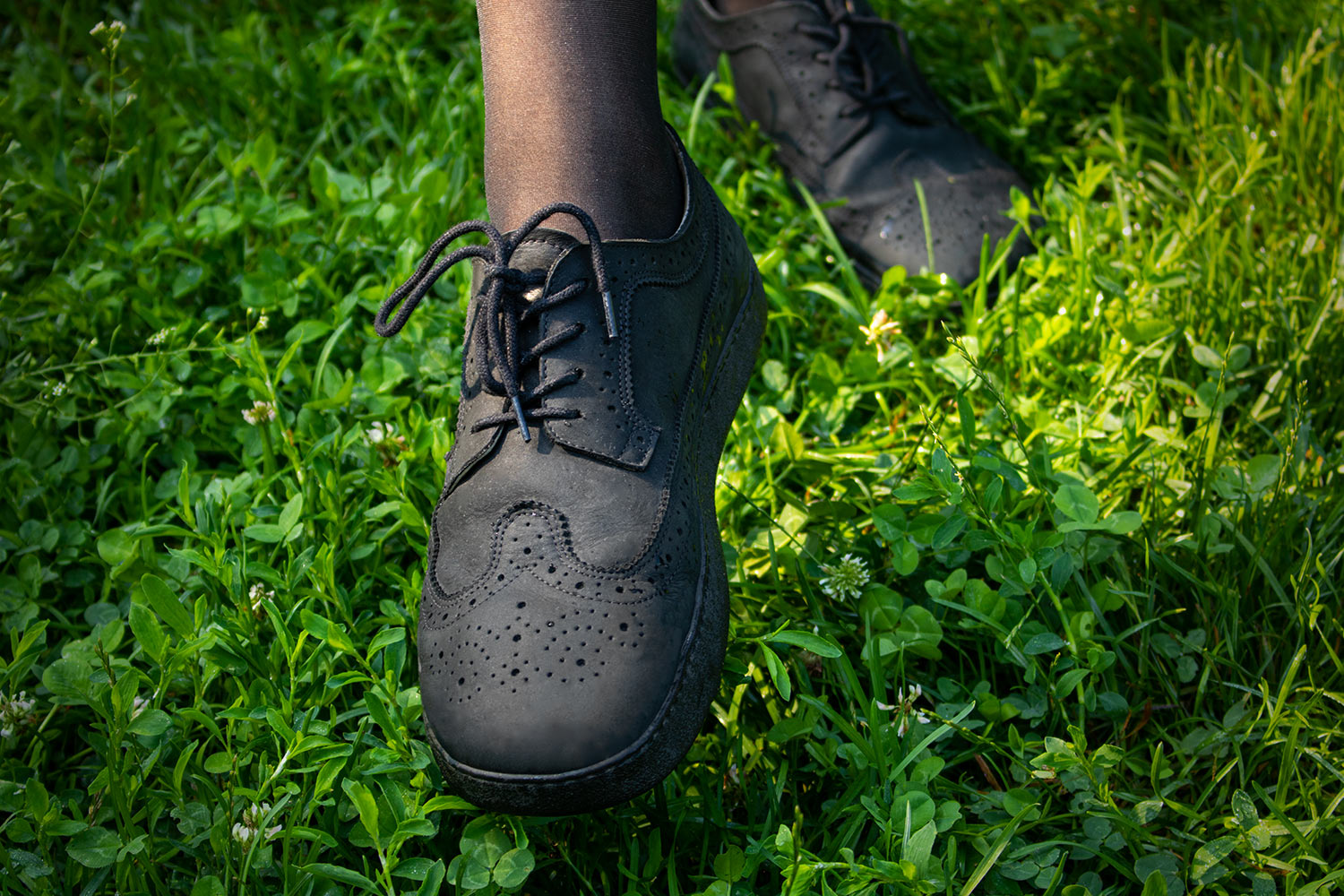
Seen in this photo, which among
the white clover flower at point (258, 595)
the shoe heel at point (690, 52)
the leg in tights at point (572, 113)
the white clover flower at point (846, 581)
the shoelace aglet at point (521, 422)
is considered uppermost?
the leg in tights at point (572, 113)

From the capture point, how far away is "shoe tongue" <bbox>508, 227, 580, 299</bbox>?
4.93ft

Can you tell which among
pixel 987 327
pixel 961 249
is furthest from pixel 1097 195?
pixel 987 327

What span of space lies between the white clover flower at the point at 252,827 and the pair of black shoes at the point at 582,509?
250mm

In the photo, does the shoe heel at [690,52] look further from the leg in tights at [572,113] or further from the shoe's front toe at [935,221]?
the leg in tights at [572,113]

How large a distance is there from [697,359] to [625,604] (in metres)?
0.49

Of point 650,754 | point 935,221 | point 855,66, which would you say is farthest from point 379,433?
point 855,66

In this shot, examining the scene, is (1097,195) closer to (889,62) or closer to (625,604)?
(889,62)

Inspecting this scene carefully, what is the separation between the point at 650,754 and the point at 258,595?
0.73 meters

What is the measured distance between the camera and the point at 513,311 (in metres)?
1.50

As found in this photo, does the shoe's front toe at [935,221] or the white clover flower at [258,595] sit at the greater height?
the shoe's front toe at [935,221]

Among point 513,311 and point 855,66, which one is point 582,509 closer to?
point 513,311

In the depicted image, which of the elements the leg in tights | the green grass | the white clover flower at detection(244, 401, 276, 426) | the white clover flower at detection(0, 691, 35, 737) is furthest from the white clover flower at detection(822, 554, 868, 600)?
the white clover flower at detection(0, 691, 35, 737)

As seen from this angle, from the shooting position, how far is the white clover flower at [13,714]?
4.86 ft

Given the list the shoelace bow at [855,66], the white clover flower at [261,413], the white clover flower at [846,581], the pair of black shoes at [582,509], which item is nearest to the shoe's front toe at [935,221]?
the shoelace bow at [855,66]
